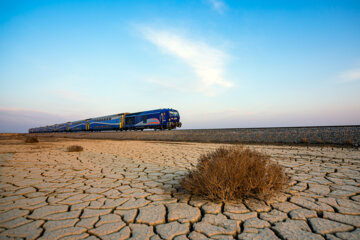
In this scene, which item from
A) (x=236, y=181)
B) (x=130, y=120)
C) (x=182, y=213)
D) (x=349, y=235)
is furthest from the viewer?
(x=130, y=120)

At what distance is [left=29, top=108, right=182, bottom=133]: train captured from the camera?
61.2ft

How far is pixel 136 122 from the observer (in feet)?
69.2

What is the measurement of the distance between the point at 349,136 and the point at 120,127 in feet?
69.5

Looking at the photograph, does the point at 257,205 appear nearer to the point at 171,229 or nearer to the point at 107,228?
the point at 171,229

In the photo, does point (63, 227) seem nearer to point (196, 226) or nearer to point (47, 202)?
point (47, 202)

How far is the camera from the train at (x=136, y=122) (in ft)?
61.2

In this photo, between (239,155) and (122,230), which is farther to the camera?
(239,155)

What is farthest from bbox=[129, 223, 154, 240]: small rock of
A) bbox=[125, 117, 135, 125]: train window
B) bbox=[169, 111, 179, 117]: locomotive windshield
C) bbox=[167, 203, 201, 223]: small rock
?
bbox=[125, 117, 135, 125]: train window

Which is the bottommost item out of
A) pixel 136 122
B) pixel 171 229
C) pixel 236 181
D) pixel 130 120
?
pixel 171 229

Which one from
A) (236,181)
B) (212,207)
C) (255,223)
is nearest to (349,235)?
(255,223)

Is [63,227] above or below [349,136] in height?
below

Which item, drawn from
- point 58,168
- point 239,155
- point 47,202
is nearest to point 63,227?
point 47,202

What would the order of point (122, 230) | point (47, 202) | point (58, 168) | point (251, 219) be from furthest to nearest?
point (58, 168), point (47, 202), point (251, 219), point (122, 230)

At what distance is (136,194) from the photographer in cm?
231
